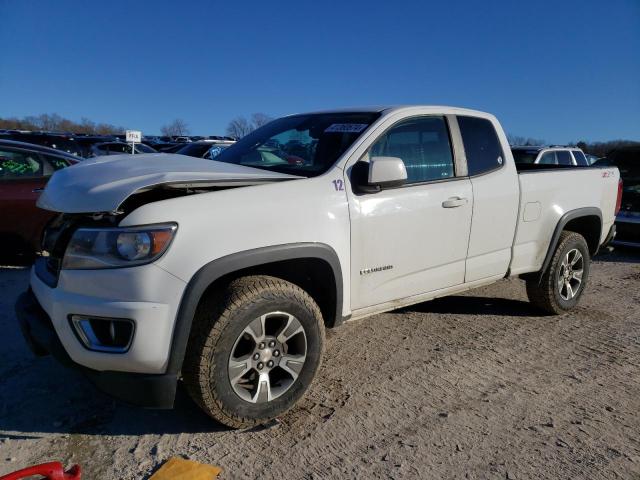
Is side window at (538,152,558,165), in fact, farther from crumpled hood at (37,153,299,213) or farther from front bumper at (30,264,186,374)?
front bumper at (30,264,186,374)

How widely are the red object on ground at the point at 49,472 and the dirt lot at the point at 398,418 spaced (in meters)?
0.14

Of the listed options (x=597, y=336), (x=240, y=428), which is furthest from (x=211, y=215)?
(x=597, y=336)

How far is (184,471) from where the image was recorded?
2340 mm

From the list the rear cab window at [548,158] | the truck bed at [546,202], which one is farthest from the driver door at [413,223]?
the rear cab window at [548,158]

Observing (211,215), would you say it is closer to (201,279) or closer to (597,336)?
(201,279)

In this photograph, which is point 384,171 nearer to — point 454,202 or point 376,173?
point 376,173

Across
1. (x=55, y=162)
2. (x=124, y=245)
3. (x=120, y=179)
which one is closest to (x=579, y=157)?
(x=55, y=162)

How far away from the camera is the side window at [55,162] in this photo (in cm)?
588

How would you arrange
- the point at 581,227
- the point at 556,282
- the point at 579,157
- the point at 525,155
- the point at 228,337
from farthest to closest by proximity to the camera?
the point at 579,157 → the point at 525,155 → the point at 581,227 → the point at 556,282 → the point at 228,337

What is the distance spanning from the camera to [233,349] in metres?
2.53

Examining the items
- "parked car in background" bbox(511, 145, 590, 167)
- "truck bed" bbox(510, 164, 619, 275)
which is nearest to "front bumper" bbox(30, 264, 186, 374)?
"truck bed" bbox(510, 164, 619, 275)

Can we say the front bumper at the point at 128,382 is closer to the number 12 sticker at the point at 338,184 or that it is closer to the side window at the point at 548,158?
the number 12 sticker at the point at 338,184

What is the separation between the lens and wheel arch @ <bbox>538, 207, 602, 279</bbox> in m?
4.40

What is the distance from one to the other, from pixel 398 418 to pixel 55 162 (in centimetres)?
519
